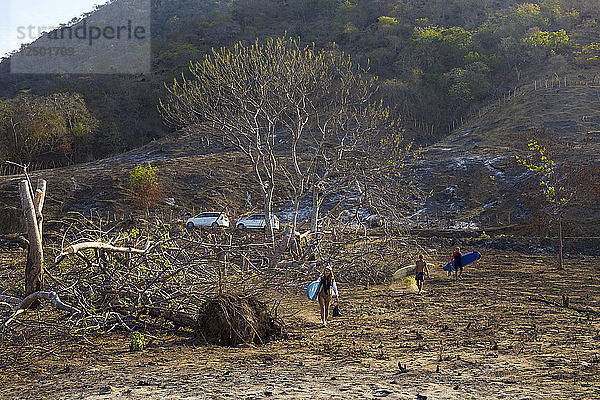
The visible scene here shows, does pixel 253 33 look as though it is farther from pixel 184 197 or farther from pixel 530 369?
pixel 530 369

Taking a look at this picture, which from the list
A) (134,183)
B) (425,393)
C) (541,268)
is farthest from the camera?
(134,183)

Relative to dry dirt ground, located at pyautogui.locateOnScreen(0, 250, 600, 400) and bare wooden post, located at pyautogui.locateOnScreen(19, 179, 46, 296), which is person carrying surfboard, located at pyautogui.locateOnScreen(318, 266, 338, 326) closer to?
dry dirt ground, located at pyautogui.locateOnScreen(0, 250, 600, 400)

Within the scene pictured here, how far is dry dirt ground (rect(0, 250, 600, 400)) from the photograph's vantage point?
5680mm

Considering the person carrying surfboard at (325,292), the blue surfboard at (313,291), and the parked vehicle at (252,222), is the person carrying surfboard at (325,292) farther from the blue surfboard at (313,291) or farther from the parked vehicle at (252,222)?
the parked vehicle at (252,222)

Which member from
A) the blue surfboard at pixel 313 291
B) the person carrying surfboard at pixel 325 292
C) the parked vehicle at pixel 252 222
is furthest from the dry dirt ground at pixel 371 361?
the parked vehicle at pixel 252 222

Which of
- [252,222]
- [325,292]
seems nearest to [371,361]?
[325,292]

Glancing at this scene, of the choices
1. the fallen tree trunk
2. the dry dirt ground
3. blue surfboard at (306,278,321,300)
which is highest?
the fallen tree trunk

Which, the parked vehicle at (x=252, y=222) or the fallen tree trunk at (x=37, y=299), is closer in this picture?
the fallen tree trunk at (x=37, y=299)

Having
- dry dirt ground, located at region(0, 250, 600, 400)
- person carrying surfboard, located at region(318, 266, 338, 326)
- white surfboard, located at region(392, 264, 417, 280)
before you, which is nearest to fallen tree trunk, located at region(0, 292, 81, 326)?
dry dirt ground, located at region(0, 250, 600, 400)

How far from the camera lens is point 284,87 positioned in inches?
695

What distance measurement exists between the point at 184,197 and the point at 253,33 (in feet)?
155

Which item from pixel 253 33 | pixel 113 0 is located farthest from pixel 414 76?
pixel 113 0

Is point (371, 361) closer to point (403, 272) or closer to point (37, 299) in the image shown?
point (37, 299)

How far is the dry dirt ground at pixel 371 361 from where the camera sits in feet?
18.6
